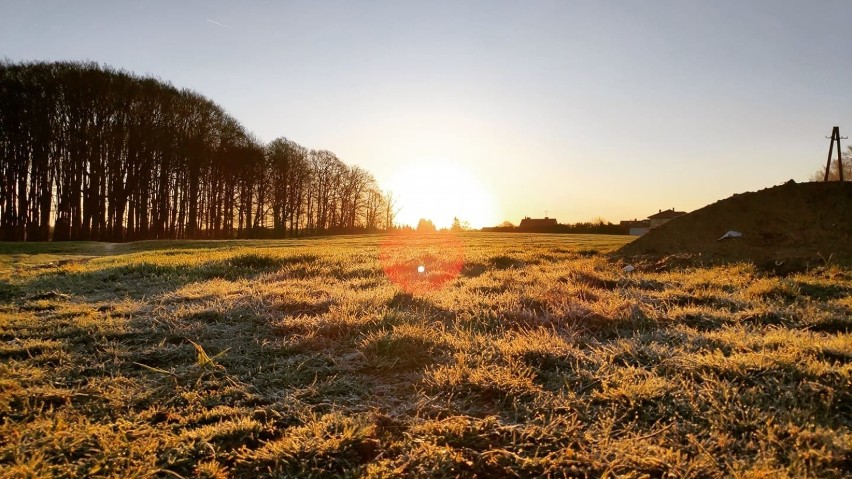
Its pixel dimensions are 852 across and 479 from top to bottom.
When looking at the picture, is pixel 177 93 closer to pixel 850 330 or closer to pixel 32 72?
pixel 32 72

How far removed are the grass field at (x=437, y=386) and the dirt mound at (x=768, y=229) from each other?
15.6 ft

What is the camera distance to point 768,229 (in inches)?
462

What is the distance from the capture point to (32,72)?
1286 inches

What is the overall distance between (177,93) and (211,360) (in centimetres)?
4277

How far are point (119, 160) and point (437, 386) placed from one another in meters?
42.1

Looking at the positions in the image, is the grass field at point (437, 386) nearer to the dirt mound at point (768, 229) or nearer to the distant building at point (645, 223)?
the dirt mound at point (768, 229)

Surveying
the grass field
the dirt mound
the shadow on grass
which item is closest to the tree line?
the shadow on grass

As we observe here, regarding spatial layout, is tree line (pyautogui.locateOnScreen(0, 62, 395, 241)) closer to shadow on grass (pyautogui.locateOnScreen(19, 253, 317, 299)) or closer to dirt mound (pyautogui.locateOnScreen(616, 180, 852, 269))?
shadow on grass (pyautogui.locateOnScreen(19, 253, 317, 299))

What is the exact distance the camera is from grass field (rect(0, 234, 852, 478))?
2240 mm

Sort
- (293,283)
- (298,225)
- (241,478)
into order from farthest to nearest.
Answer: (298,225)
(293,283)
(241,478)

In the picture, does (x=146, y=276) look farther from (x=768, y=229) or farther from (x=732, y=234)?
(x=768, y=229)

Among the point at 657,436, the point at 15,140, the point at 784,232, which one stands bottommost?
the point at 657,436

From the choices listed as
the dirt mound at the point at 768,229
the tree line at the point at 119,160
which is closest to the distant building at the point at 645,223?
the dirt mound at the point at 768,229

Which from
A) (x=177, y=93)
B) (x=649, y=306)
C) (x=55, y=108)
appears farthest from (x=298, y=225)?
(x=649, y=306)
